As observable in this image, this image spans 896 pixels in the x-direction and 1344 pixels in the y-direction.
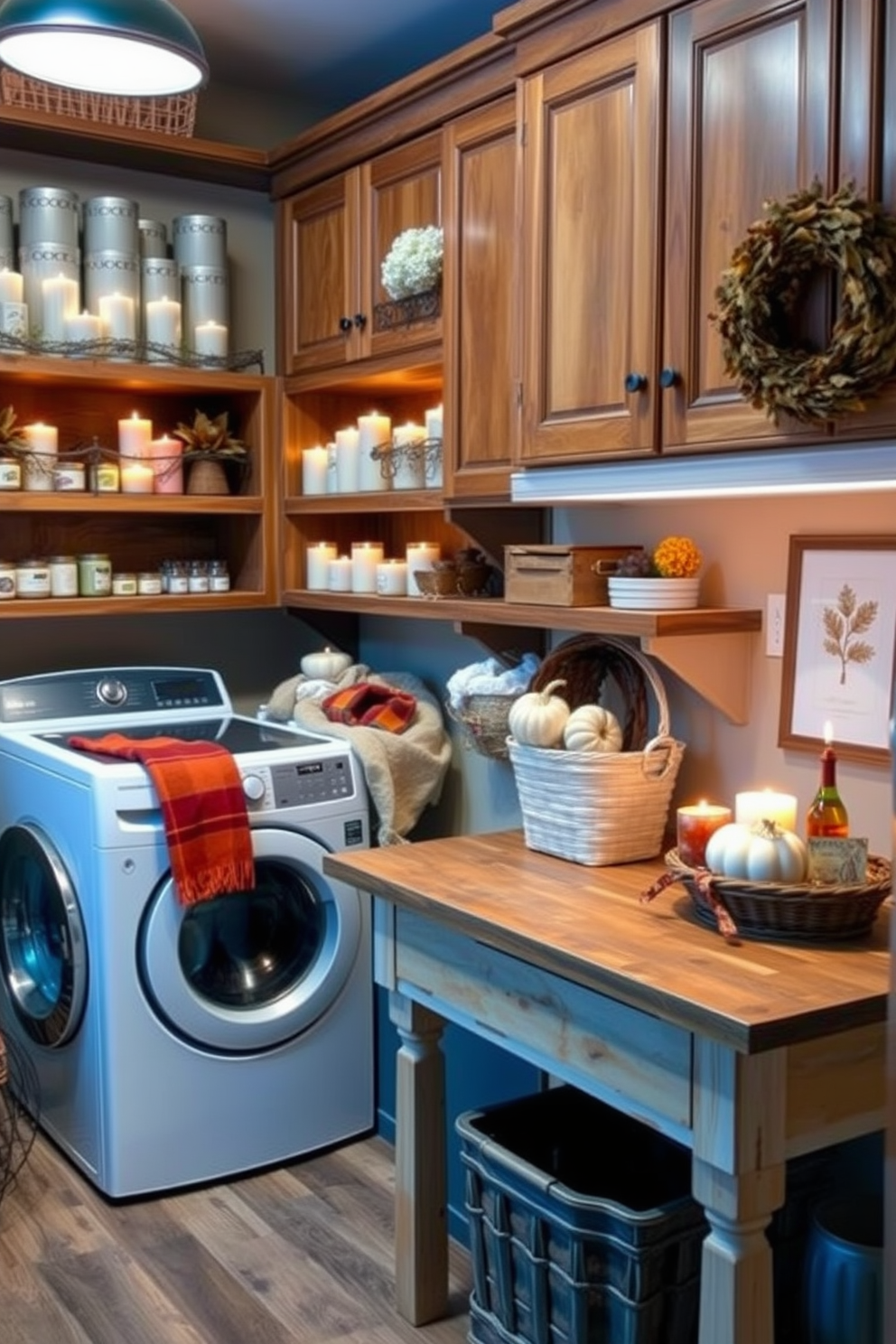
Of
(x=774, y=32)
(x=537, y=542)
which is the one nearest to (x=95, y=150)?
(x=537, y=542)

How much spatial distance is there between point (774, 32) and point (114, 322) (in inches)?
73.2

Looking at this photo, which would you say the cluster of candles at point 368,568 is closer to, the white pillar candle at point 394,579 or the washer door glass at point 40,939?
the white pillar candle at point 394,579

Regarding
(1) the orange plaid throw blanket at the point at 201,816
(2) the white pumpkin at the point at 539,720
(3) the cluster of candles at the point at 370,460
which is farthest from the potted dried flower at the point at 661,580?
(1) the orange plaid throw blanket at the point at 201,816

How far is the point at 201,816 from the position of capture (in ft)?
9.25

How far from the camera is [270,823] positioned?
2.94 meters

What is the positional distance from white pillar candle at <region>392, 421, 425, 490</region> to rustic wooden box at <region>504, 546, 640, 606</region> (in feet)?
1.81

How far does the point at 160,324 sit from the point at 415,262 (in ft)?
2.67

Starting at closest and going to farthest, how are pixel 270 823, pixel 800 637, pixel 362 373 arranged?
pixel 800 637 < pixel 270 823 < pixel 362 373

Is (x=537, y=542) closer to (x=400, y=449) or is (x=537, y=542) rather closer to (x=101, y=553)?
(x=400, y=449)

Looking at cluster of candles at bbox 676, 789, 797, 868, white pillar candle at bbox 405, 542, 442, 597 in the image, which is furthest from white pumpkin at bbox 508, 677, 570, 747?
white pillar candle at bbox 405, 542, 442, 597

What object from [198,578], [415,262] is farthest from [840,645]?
[198,578]

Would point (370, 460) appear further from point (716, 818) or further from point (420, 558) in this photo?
point (716, 818)

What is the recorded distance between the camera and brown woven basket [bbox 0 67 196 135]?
3.09m

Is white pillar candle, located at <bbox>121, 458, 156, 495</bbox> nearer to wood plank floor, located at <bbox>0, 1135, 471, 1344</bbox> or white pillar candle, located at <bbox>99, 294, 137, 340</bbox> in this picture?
white pillar candle, located at <bbox>99, 294, 137, 340</bbox>
